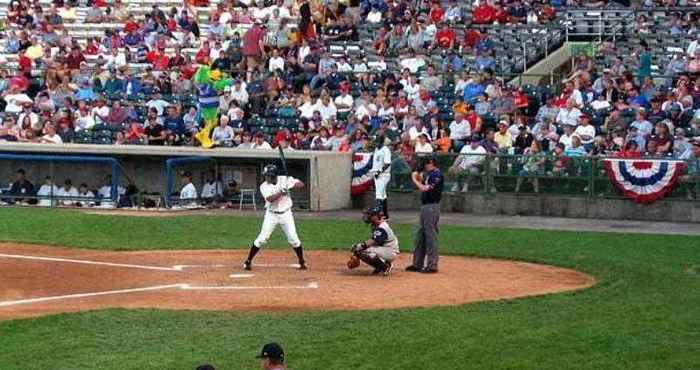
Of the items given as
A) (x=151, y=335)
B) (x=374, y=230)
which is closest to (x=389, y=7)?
(x=374, y=230)

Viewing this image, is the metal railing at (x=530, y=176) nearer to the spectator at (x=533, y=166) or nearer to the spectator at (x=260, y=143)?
the spectator at (x=533, y=166)

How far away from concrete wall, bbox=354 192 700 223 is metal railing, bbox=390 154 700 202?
108mm

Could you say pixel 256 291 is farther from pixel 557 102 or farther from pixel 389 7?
pixel 389 7

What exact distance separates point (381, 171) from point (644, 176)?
494 centimetres

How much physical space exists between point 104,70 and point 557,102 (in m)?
12.5

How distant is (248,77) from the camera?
36500 millimetres

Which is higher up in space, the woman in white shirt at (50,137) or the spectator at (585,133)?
the spectator at (585,133)

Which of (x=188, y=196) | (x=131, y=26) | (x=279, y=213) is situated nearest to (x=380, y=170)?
(x=188, y=196)

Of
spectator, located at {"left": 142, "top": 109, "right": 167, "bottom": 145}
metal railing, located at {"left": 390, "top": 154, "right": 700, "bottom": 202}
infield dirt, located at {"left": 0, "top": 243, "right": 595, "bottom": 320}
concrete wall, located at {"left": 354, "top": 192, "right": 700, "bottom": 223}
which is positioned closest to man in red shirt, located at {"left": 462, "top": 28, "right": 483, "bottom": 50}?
metal railing, located at {"left": 390, "top": 154, "right": 700, "bottom": 202}

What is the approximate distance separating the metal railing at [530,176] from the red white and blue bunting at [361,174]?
52cm

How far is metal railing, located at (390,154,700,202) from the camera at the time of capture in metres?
29.2

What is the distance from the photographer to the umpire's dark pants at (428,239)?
71.9ft

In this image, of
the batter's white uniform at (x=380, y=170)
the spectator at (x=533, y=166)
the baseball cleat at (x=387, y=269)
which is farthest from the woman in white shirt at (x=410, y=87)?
the baseball cleat at (x=387, y=269)

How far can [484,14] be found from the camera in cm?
3669
